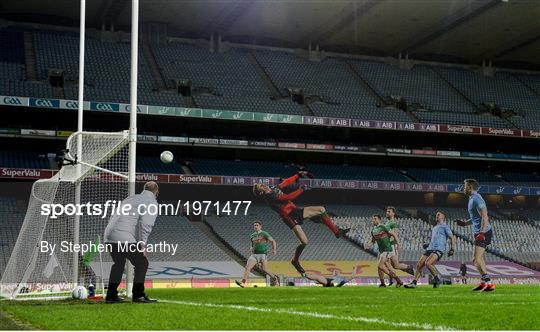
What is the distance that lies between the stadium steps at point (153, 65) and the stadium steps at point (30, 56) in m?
6.11

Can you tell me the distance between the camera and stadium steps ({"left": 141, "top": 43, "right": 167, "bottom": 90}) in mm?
39500

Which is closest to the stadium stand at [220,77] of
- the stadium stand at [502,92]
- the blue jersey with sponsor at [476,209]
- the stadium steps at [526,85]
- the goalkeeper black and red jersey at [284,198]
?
the goalkeeper black and red jersey at [284,198]

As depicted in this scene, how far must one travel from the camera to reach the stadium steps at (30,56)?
1444 inches

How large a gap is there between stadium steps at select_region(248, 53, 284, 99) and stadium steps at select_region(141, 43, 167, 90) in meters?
6.19

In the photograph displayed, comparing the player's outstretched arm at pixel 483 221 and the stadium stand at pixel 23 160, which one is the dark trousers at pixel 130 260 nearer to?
the player's outstretched arm at pixel 483 221

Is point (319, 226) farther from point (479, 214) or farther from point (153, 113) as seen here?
point (479, 214)

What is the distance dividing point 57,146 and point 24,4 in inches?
318

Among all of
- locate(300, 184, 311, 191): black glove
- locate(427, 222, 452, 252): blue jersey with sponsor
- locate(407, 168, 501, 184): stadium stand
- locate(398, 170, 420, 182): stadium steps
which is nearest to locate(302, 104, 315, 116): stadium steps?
locate(300, 184, 311, 191): black glove

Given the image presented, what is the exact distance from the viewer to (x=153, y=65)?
135ft

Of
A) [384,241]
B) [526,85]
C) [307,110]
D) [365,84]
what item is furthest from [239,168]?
[526,85]

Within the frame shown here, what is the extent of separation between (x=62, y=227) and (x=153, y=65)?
81.7ft

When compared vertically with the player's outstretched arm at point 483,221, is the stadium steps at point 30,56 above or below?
above

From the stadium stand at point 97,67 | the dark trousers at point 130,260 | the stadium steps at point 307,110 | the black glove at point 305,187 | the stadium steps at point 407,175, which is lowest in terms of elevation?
the dark trousers at point 130,260

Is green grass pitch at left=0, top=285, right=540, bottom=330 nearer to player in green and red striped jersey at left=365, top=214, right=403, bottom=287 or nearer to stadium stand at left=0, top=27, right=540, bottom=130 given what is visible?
player in green and red striped jersey at left=365, top=214, right=403, bottom=287
